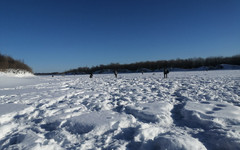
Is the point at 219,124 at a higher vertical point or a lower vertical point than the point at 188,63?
lower

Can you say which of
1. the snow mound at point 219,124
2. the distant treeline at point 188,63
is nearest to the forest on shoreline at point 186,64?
the distant treeline at point 188,63

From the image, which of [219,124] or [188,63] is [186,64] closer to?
[188,63]

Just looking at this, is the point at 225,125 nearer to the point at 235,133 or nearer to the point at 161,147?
the point at 235,133

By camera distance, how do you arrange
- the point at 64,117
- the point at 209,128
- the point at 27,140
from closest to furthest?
1. the point at 27,140
2. the point at 209,128
3. the point at 64,117

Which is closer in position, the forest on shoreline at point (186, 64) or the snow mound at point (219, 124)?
the snow mound at point (219, 124)

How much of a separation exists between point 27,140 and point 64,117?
84cm

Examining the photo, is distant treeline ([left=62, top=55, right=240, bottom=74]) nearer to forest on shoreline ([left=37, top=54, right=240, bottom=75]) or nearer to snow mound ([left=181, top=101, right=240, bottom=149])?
forest on shoreline ([left=37, top=54, right=240, bottom=75])

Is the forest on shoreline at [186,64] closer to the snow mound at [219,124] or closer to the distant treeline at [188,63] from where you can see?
the distant treeline at [188,63]

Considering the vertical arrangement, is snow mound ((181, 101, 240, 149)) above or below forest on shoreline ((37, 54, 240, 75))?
below

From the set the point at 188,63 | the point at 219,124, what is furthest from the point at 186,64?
the point at 219,124

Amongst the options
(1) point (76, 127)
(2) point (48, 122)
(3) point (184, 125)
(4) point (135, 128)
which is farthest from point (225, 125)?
(2) point (48, 122)

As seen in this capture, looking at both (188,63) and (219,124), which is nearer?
(219,124)

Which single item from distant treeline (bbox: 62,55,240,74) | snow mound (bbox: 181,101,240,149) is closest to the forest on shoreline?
distant treeline (bbox: 62,55,240,74)

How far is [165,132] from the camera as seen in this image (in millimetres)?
1913
